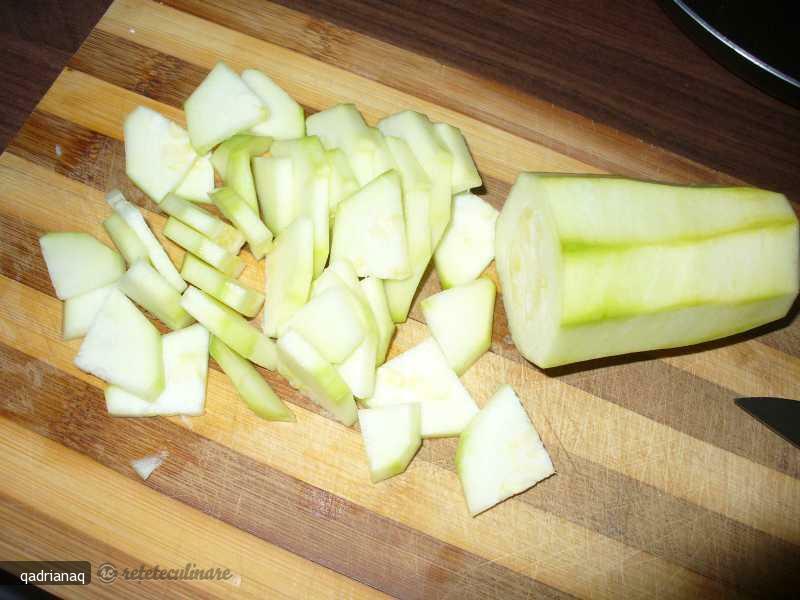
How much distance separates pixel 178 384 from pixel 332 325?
47 cm

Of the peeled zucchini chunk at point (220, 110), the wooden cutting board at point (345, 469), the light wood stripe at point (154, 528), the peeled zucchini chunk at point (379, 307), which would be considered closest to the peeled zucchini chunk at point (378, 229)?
the peeled zucchini chunk at point (379, 307)

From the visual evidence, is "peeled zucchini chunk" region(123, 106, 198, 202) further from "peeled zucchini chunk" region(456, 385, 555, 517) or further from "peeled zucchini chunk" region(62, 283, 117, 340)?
"peeled zucchini chunk" region(456, 385, 555, 517)

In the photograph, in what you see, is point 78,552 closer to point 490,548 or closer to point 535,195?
point 490,548

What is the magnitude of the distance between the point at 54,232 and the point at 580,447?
169 centimetres

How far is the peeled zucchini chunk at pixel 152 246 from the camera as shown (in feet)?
6.40

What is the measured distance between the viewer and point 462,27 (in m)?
2.52

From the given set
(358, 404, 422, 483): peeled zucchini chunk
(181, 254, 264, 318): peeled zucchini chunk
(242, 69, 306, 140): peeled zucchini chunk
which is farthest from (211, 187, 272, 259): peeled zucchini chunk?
(358, 404, 422, 483): peeled zucchini chunk

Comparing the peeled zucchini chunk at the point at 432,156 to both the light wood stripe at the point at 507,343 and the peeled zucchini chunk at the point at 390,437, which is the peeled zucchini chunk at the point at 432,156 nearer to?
the light wood stripe at the point at 507,343

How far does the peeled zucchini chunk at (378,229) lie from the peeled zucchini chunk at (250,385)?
42 centimetres

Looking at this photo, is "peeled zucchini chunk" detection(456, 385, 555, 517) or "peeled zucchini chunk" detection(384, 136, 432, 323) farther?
"peeled zucchini chunk" detection(384, 136, 432, 323)

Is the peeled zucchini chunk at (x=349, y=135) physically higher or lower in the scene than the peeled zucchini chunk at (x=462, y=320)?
higher

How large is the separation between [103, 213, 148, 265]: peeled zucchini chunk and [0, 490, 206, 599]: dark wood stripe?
73 centimetres

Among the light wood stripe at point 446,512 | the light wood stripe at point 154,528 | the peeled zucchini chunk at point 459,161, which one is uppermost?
the peeled zucchini chunk at point 459,161

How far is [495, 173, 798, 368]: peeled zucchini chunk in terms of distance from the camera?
5.30ft
